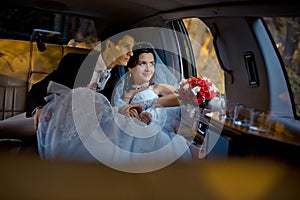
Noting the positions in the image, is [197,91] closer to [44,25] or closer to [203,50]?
[203,50]

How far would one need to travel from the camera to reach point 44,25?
121 centimetres

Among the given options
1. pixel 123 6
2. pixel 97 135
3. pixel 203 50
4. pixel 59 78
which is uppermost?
pixel 123 6

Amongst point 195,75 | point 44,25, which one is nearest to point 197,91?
point 195,75

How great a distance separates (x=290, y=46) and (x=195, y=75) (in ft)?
1.09

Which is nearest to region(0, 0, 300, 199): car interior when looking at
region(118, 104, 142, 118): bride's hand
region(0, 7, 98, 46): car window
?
region(0, 7, 98, 46): car window

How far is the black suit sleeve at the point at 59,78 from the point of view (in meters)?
1.18

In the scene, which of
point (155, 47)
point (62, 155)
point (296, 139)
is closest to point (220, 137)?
point (296, 139)

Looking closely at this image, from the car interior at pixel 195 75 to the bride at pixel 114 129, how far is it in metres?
0.03

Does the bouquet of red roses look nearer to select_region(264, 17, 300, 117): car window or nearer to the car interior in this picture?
the car interior

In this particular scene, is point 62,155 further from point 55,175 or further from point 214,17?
point 214,17

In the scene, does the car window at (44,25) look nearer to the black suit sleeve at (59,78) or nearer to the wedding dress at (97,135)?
the black suit sleeve at (59,78)

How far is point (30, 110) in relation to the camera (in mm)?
1180

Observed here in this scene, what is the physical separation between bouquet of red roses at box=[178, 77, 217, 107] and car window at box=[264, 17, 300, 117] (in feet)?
0.84

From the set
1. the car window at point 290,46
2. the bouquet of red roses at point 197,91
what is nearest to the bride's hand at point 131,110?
the bouquet of red roses at point 197,91
